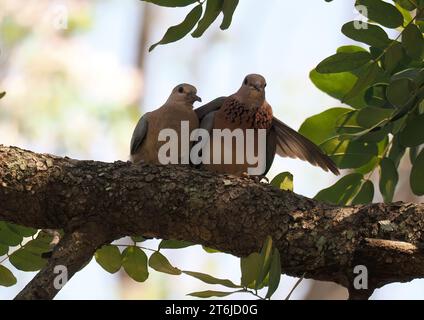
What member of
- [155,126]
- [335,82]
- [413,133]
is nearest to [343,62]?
[413,133]

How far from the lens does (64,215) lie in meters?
3.36

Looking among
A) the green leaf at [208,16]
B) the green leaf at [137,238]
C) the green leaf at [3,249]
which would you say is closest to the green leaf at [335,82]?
the green leaf at [208,16]

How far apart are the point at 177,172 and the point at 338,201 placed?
32.3 inches

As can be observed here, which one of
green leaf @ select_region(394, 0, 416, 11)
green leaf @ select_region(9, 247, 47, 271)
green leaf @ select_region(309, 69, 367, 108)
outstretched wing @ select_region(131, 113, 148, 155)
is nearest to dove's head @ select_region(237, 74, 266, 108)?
outstretched wing @ select_region(131, 113, 148, 155)

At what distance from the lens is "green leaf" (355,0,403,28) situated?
334 cm

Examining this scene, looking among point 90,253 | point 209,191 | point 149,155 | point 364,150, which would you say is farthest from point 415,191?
point 149,155

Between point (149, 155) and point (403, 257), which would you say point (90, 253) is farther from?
point (149, 155)

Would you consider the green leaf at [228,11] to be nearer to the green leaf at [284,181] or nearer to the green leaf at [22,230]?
the green leaf at [284,181]

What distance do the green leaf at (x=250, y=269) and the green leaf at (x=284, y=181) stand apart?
3.34 feet

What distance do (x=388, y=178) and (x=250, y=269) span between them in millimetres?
1160

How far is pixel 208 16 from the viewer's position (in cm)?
310

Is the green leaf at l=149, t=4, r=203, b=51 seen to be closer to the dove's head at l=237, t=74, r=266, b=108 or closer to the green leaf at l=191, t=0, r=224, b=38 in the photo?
the green leaf at l=191, t=0, r=224, b=38
